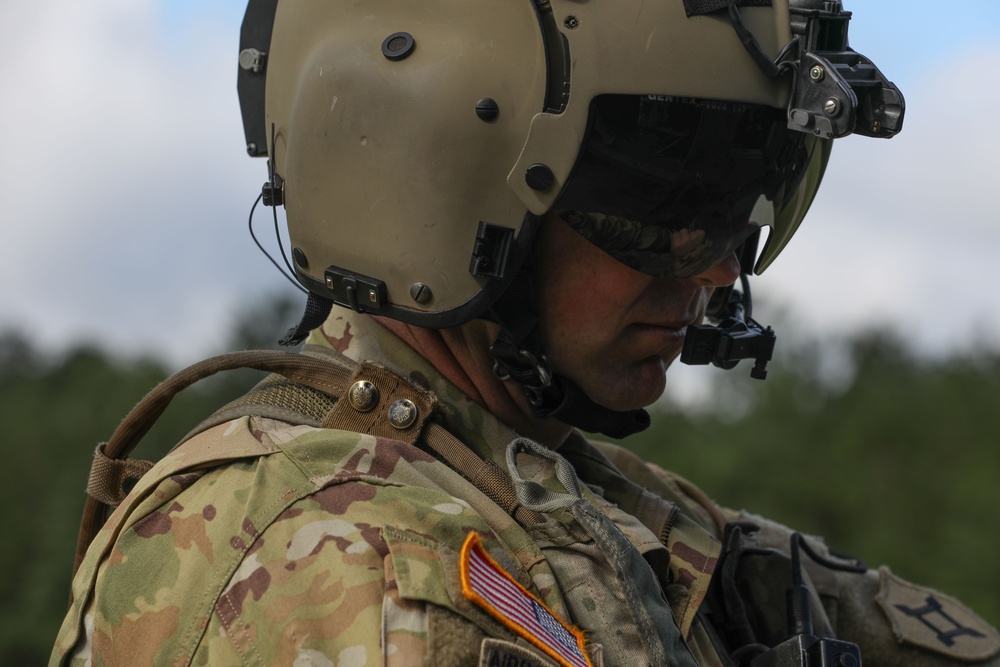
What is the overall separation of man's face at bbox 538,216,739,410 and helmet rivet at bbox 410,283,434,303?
0.25 metres

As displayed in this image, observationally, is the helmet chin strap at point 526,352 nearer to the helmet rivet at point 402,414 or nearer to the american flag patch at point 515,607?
the helmet rivet at point 402,414

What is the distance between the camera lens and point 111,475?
2.67m

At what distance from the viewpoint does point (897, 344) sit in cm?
2955

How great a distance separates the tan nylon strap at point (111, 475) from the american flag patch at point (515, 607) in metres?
0.83

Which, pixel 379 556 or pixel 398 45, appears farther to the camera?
pixel 398 45

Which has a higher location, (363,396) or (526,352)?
(526,352)

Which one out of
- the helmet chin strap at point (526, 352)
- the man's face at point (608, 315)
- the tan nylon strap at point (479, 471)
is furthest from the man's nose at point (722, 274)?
the tan nylon strap at point (479, 471)

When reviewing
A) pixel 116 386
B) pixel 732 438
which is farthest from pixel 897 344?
pixel 116 386

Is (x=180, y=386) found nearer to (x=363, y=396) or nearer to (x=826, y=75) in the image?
(x=363, y=396)

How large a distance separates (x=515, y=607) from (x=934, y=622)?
152 cm

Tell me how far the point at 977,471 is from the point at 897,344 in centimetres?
718

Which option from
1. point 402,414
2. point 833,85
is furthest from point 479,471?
point 833,85

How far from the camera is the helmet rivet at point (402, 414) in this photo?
8.26 ft

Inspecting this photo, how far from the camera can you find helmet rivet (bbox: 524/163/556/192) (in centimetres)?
251
